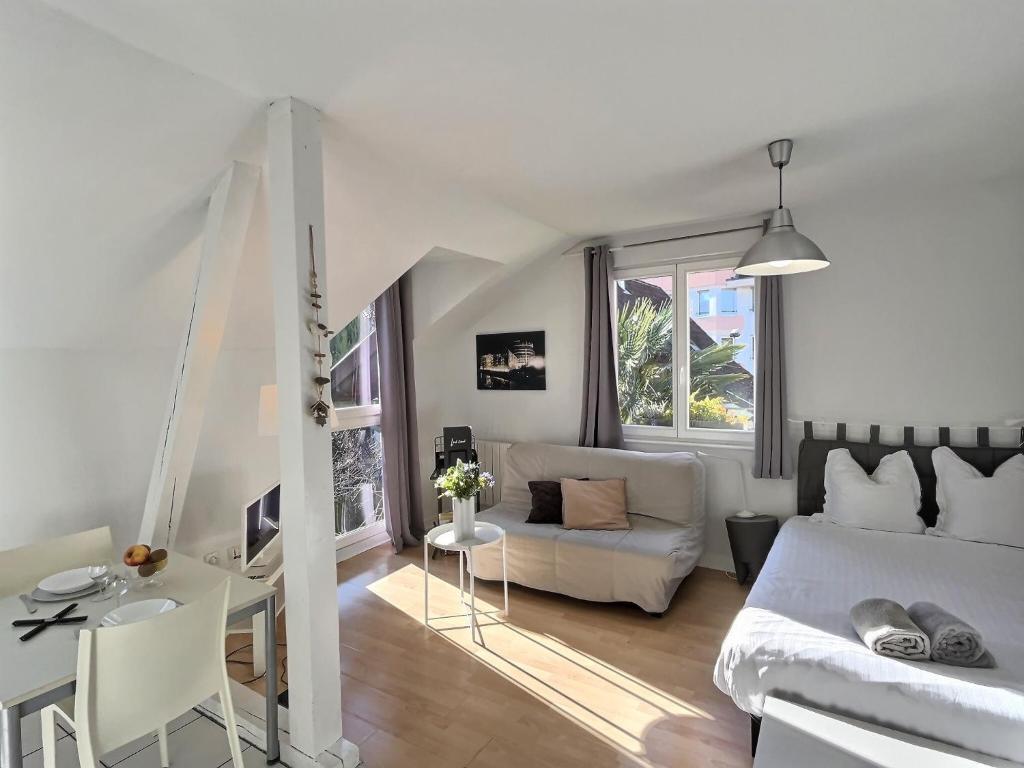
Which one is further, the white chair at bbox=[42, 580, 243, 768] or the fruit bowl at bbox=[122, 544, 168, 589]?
the fruit bowl at bbox=[122, 544, 168, 589]

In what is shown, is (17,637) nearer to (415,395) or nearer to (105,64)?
(105,64)

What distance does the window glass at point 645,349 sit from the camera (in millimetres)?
4125

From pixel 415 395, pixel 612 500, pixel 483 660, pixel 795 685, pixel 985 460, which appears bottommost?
pixel 483 660

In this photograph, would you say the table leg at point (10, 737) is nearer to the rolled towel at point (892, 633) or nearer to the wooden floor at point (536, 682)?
the wooden floor at point (536, 682)

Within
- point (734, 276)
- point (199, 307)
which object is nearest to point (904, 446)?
point (734, 276)

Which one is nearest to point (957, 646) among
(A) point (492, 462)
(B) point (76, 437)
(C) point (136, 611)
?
(C) point (136, 611)

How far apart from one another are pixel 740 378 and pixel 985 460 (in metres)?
1.39

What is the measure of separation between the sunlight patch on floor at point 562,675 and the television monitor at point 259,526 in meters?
1.00

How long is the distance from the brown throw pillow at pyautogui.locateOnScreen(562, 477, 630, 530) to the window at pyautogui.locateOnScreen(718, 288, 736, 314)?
1.42m

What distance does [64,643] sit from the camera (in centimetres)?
161

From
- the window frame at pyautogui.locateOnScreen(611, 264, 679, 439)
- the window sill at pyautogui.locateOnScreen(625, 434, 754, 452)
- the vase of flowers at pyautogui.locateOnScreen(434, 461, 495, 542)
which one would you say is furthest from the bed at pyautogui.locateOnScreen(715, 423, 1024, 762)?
the vase of flowers at pyautogui.locateOnScreen(434, 461, 495, 542)

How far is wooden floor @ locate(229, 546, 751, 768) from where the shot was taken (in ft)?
6.95

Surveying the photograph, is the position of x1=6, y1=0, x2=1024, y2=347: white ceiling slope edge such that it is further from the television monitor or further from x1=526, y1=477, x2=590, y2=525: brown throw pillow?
x1=526, y1=477, x2=590, y2=525: brown throw pillow

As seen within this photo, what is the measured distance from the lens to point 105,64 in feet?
5.34
